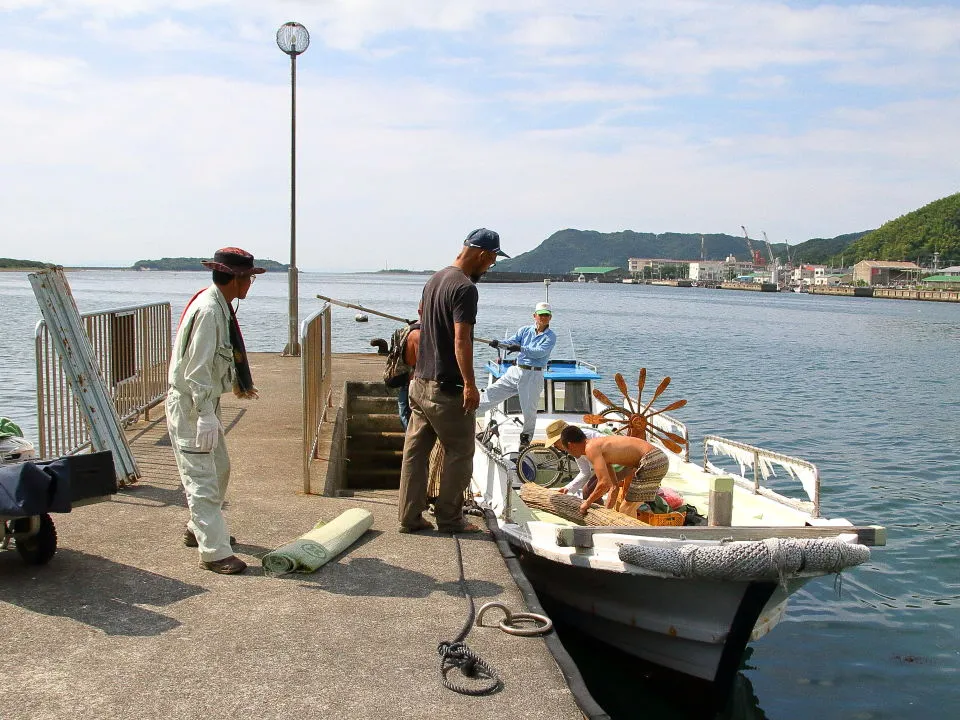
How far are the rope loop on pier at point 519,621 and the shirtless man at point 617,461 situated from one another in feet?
8.32

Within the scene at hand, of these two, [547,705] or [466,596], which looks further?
[466,596]

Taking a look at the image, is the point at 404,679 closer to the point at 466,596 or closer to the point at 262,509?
the point at 466,596

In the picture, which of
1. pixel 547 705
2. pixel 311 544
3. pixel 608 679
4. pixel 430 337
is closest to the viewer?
pixel 547 705

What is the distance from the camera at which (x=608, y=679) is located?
8039 millimetres

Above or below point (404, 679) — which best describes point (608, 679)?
below

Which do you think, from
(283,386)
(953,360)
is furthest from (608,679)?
(953,360)

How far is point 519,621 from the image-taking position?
205 inches

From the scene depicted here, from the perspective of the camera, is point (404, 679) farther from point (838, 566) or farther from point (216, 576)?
point (838, 566)

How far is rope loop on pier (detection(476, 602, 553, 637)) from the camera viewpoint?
5.01m

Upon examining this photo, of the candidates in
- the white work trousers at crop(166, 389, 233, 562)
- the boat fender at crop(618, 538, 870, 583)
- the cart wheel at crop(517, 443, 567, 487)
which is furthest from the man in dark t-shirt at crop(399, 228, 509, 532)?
the cart wheel at crop(517, 443, 567, 487)

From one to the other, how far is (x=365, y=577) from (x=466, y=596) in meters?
0.69

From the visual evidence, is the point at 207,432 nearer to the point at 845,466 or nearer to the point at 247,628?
the point at 247,628

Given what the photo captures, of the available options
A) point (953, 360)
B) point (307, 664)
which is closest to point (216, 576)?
point (307, 664)

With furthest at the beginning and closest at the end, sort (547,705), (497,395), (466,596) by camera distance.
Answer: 1. (497,395)
2. (466,596)
3. (547,705)
